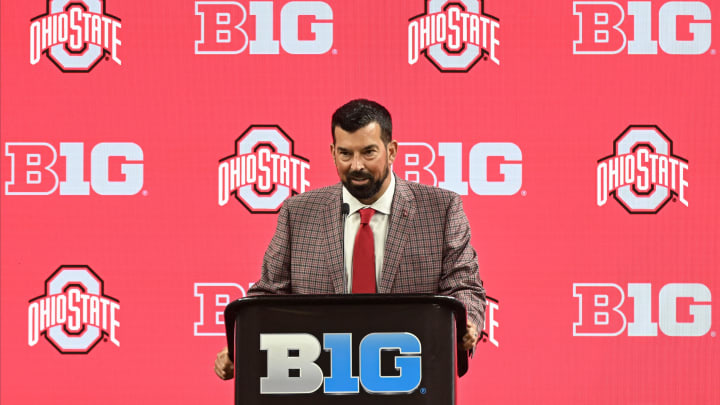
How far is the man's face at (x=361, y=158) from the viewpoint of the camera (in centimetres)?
251

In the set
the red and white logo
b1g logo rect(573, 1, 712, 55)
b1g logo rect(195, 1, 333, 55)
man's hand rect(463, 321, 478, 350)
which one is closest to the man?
man's hand rect(463, 321, 478, 350)

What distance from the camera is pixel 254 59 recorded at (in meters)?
3.72

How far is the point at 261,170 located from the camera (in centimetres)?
371

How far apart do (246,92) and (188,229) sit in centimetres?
60

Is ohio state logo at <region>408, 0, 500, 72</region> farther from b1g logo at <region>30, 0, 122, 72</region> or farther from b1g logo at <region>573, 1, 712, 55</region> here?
b1g logo at <region>30, 0, 122, 72</region>

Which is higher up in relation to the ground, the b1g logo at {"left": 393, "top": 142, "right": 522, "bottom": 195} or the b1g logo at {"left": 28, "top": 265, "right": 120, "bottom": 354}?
the b1g logo at {"left": 393, "top": 142, "right": 522, "bottom": 195}

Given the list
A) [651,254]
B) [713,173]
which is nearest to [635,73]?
[713,173]

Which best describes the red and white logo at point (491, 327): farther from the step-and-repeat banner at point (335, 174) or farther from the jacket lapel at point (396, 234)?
the jacket lapel at point (396, 234)

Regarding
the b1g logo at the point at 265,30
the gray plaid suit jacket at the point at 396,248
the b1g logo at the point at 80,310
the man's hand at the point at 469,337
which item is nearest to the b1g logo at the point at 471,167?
the b1g logo at the point at 265,30

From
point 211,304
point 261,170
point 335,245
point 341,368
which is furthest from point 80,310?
point 341,368

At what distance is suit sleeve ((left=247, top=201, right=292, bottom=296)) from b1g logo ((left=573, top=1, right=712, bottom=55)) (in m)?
1.64

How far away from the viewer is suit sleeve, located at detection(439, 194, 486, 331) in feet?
7.96

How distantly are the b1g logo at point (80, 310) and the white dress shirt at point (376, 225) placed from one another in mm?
1456

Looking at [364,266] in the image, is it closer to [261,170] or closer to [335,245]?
[335,245]
